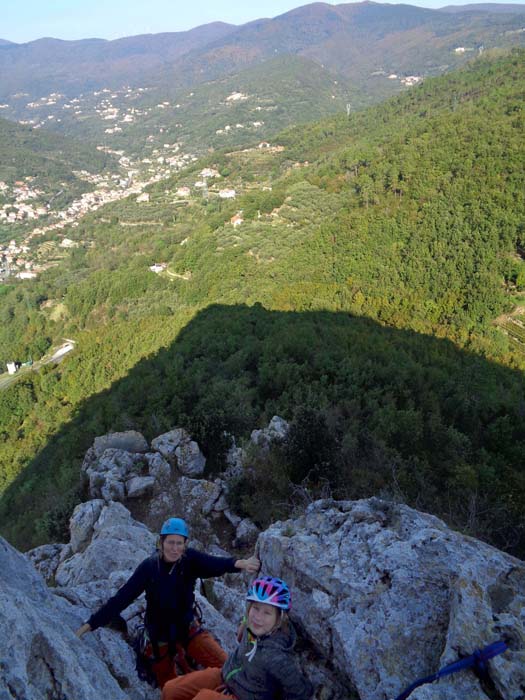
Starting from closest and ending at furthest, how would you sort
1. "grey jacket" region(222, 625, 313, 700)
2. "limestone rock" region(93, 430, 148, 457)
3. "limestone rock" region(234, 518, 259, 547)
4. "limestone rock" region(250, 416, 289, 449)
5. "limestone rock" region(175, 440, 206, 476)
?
"grey jacket" region(222, 625, 313, 700)
"limestone rock" region(234, 518, 259, 547)
"limestone rock" region(250, 416, 289, 449)
"limestone rock" region(175, 440, 206, 476)
"limestone rock" region(93, 430, 148, 457)

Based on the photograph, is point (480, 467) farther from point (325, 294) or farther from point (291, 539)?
point (325, 294)

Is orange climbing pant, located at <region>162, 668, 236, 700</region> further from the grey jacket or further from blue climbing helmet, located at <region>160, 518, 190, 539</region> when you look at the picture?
blue climbing helmet, located at <region>160, 518, 190, 539</region>

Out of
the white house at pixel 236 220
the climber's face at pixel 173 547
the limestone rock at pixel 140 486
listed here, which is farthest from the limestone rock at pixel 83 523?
the white house at pixel 236 220

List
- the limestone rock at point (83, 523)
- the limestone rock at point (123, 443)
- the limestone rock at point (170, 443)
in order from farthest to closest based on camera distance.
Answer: the limestone rock at point (123, 443) → the limestone rock at point (170, 443) → the limestone rock at point (83, 523)

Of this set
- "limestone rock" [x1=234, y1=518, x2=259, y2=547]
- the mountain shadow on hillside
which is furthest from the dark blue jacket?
"limestone rock" [x1=234, y1=518, x2=259, y2=547]

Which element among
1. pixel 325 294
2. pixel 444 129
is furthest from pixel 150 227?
pixel 325 294

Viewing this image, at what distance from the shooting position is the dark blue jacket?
3.27m

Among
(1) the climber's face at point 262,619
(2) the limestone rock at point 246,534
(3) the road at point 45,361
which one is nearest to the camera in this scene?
(1) the climber's face at point 262,619

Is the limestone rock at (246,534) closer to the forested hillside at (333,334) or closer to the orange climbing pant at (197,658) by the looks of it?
the forested hillside at (333,334)

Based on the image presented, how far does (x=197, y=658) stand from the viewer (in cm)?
350

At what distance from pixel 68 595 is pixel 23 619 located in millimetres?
1495

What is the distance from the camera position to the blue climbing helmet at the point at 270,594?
270 centimetres

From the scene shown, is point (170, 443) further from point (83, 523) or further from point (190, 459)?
point (83, 523)

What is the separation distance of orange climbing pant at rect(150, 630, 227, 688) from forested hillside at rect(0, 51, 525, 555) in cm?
318
